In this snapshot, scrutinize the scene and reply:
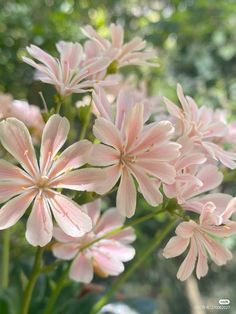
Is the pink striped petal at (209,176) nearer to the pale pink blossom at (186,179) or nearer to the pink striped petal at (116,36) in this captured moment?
the pale pink blossom at (186,179)

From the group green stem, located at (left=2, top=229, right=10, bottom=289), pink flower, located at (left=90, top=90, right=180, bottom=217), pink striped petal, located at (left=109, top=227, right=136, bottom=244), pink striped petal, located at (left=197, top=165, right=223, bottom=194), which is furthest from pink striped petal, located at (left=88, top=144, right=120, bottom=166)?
green stem, located at (left=2, top=229, right=10, bottom=289)

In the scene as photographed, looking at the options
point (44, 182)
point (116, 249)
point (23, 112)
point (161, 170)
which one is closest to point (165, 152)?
point (161, 170)

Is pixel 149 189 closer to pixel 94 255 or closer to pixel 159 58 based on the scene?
pixel 94 255

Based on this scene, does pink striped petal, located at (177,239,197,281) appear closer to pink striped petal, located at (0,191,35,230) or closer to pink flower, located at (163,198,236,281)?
pink flower, located at (163,198,236,281)

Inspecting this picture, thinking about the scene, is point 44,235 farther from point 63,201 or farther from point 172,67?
point 172,67

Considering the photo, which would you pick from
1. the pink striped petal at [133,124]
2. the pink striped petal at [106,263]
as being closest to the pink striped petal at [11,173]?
the pink striped petal at [133,124]

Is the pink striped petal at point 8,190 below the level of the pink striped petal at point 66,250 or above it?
above
